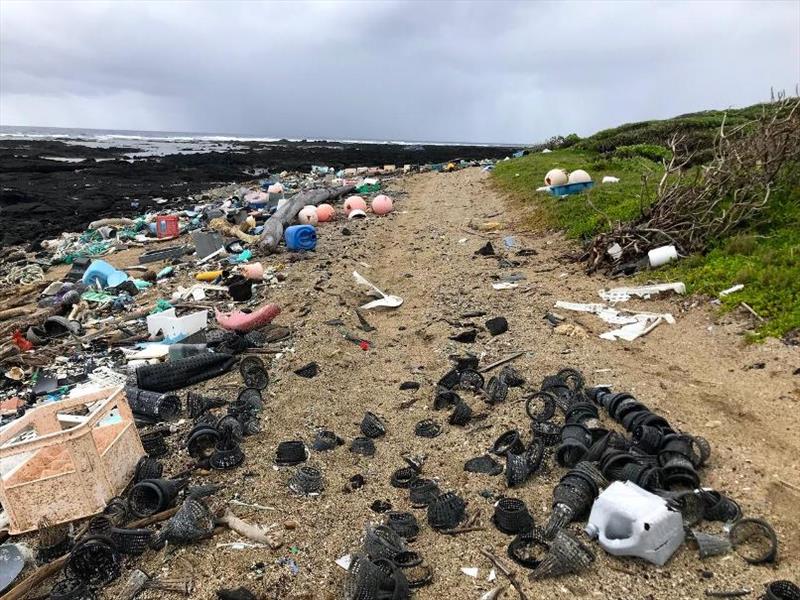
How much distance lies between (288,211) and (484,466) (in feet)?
34.9

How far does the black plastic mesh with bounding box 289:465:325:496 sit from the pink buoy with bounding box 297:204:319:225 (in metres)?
10.1

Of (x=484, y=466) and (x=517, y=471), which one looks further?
(x=484, y=466)

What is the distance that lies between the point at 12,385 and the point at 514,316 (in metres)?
5.96

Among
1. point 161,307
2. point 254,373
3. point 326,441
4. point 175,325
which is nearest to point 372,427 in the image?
point 326,441

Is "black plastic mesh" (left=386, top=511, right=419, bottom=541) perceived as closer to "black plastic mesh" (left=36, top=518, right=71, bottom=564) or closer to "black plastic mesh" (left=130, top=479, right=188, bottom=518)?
"black plastic mesh" (left=130, top=479, right=188, bottom=518)

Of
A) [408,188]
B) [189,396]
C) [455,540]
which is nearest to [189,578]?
[455,540]

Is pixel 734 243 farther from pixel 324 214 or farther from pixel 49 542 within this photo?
pixel 324 214

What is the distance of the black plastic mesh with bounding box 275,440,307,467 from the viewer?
4.07 meters

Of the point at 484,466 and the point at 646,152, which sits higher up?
the point at 646,152

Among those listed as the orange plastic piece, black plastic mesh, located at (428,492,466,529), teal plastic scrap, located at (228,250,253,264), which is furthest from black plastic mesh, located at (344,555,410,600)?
teal plastic scrap, located at (228,250,253,264)

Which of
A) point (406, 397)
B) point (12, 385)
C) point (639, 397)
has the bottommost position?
point (12, 385)

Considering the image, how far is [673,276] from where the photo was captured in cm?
736

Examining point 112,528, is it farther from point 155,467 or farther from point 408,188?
point 408,188

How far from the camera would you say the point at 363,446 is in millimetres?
4324
